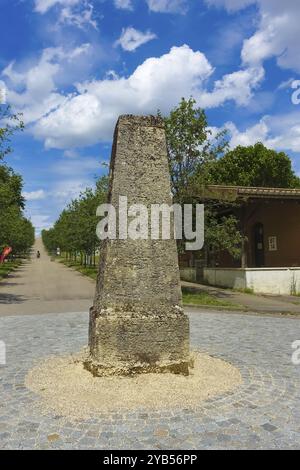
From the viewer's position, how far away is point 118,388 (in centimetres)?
463

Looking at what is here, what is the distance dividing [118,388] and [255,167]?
122 ft

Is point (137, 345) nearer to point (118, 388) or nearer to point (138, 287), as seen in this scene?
point (118, 388)

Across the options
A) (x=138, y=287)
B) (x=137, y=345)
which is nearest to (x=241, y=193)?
(x=138, y=287)

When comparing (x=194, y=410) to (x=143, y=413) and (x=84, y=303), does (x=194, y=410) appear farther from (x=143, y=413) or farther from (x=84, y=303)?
(x=84, y=303)

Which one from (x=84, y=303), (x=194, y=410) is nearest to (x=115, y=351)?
(x=194, y=410)

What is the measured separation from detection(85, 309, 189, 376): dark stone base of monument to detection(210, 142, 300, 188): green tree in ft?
112

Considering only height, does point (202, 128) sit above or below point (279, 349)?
above

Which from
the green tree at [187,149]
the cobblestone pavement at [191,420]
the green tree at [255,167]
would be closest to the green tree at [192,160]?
the green tree at [187,149]

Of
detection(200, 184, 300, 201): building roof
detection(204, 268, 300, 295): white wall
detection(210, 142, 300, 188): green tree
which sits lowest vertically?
detection(204, 268, 300, 295): white wall

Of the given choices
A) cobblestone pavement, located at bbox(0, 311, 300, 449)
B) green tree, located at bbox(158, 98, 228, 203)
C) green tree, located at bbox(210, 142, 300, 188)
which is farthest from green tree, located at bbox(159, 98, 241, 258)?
green tree, located at bbox(210, 142, 300, 188)

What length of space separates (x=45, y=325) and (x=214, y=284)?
12.8m

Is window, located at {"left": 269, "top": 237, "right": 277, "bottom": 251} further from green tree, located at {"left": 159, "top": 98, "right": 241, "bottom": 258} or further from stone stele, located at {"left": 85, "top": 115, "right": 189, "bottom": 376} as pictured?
stone stele, located at {"left": 85, "top": 115, "right": 189, "bottom": 376}

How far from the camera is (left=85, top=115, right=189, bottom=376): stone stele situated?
503cm
